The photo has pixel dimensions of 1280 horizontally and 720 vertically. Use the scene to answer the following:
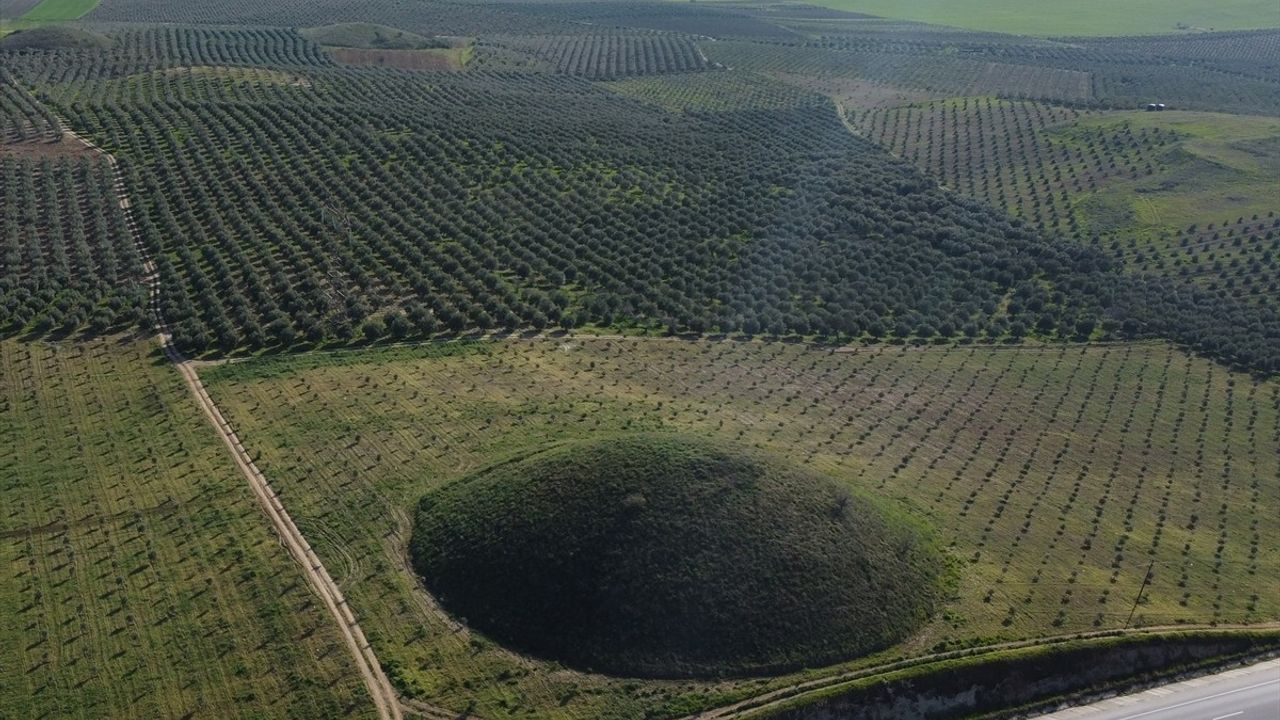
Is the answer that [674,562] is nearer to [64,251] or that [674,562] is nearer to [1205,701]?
[1205,701]

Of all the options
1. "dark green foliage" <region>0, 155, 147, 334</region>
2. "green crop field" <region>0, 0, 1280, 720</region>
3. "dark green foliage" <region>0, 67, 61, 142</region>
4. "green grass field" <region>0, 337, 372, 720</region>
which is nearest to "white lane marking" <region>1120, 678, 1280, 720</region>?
"green crop field" <region>0, 0, 1280, 720</region>

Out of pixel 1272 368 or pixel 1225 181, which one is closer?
pixel 1272 368

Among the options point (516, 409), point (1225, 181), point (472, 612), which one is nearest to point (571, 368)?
Result: point (516, 409)

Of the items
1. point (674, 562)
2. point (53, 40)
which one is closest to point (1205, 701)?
point (674, 562)

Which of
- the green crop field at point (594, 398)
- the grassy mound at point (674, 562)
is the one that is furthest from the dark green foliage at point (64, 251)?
the grassy mound at point (674, 562)

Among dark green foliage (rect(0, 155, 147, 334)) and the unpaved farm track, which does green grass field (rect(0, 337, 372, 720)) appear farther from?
dark green foliage (rect(0, 155, 147, 334))

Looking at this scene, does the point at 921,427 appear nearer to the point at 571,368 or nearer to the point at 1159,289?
the point at 571,368
